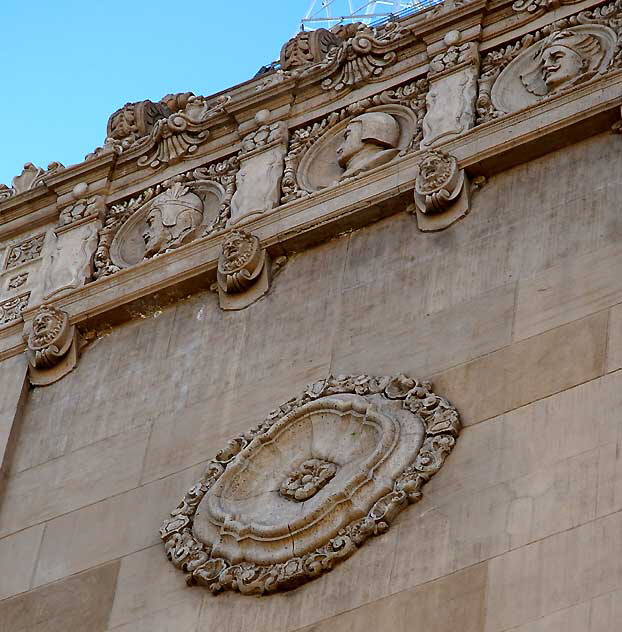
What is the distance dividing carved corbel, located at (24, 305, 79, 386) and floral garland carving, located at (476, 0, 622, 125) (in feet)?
14.1

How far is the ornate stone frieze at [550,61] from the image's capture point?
64.4 feet

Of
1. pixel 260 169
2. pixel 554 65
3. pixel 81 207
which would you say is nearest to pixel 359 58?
pixel 260 169

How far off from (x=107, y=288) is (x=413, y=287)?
11.2 feet

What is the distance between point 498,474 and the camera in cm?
1656

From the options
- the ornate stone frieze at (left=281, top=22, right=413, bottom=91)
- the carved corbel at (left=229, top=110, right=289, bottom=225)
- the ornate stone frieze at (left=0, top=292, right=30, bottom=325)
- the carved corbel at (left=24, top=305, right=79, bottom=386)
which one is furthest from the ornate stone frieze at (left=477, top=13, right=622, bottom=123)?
the ornate stone frieze at (left=0, top=292, right=30, bottom=325)

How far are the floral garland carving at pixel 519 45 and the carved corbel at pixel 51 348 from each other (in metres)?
4.29

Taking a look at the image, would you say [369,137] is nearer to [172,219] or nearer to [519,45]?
[519,45]

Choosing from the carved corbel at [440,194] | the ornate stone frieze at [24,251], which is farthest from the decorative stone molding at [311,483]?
the ornate stone frieze at [24,251]

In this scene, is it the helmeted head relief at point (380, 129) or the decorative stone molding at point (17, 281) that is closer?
the helmeted head relief at point (380, 129)

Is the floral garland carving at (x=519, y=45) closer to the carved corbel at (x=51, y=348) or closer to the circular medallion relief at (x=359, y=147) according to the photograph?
the circular medallion relief at (x=359, y=147)

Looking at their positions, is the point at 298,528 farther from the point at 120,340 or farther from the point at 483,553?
the point at 120,340

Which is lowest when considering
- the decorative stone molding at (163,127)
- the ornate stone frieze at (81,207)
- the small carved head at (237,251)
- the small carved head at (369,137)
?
the small carved head at (237,251)

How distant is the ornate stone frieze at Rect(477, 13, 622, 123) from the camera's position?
773 inches

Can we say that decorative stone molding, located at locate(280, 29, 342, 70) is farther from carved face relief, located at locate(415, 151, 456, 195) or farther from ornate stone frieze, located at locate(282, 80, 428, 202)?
carved face relief, located at locate(415, 151, 456, 195)
